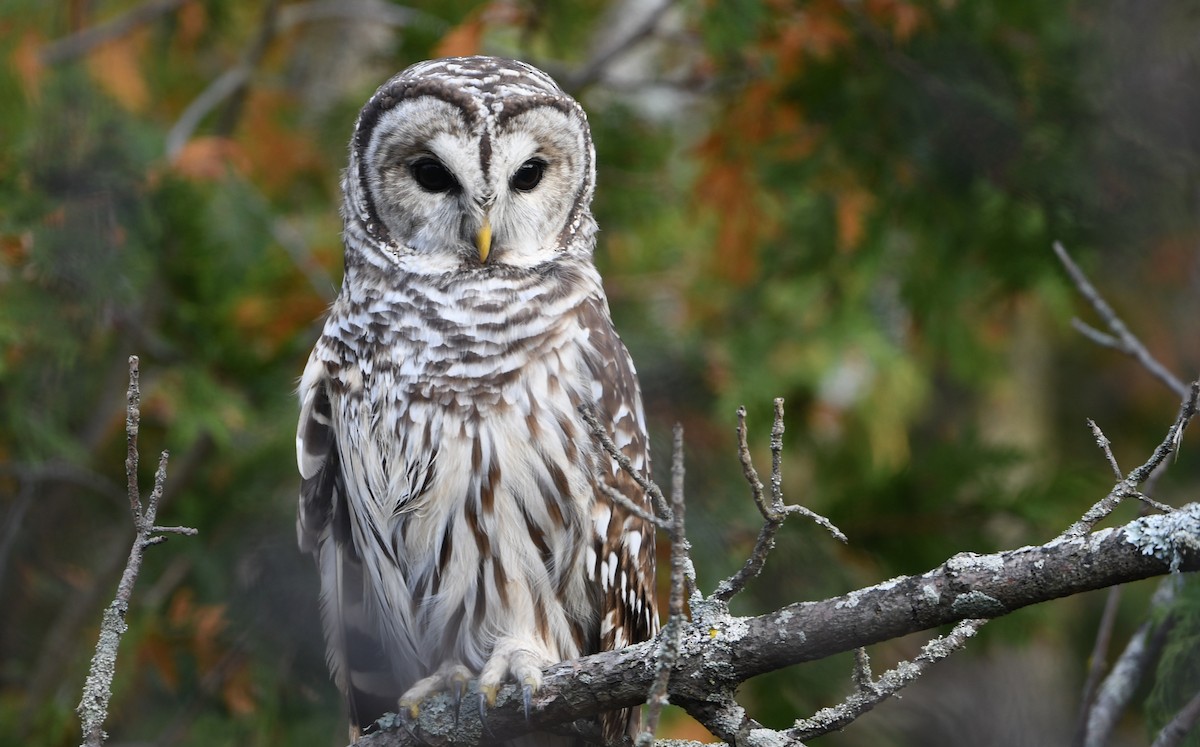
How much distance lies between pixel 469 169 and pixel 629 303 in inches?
123

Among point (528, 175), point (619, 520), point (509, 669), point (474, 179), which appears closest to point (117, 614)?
point (509, 669)

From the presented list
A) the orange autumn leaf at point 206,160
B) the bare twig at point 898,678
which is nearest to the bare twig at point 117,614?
the bare twig at point 898,678

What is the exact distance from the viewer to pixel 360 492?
3.59m

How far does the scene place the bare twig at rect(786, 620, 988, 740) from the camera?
89.9 inches

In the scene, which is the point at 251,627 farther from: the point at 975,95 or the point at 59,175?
the point at 975,95

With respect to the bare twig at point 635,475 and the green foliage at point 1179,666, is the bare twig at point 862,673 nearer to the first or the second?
the bare twig at point 635,475

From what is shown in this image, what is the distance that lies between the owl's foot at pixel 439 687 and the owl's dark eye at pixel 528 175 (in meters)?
1.41

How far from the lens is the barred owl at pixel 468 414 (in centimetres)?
344

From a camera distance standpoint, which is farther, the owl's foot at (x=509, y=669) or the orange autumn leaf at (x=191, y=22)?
the orange autumn leaf at (x=191, y=22)

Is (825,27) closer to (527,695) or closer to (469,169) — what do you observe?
(469,169)

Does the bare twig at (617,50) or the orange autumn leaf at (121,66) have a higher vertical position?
the orange autumn leaf at (121,66)

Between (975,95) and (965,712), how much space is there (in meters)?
2.63

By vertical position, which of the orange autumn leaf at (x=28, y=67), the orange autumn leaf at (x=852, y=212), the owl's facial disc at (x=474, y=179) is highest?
the orange autumn leaf at (x=28, y=67)

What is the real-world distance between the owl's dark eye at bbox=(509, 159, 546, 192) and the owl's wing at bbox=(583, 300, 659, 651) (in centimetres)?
42
